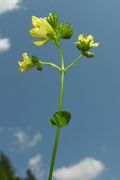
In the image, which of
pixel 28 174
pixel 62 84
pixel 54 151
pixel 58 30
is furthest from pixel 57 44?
pixel 28 174

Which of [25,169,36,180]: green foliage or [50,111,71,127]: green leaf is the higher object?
[25,169,36,180]: green foliage

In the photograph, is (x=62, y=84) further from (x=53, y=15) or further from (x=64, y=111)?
(x=53, y=15)

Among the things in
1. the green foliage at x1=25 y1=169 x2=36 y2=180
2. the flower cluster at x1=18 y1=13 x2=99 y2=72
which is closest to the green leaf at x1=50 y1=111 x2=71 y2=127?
the flower cluster at x1=18 y1=13 x2=99 y2=72

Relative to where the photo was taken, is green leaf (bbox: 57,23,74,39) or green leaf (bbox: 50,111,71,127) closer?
green leaf (bbox: 50,111,71,127)

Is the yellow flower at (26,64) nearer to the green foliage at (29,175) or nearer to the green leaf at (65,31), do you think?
the green leaf at (65,31)

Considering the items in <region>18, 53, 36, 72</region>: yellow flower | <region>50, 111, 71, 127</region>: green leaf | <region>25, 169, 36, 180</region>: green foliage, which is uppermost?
<region>25, 169, 36, 180</region>: green foliage

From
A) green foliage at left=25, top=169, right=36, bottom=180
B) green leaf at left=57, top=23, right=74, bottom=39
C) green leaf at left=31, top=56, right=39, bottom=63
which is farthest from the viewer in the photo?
green foliage at left=25, top=169, right=36, bottom=180

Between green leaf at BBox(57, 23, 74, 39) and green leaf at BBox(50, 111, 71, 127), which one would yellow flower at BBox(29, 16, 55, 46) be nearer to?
green leaf at BBox(57, 23, 74, 39)
